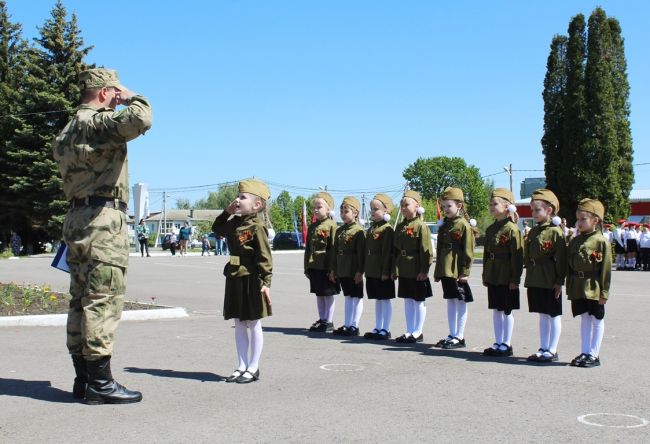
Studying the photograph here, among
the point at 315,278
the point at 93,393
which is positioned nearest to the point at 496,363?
the point at 315,278

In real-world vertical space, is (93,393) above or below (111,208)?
below

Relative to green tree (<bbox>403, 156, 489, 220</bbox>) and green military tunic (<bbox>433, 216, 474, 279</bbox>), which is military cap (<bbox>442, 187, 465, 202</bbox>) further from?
green tree (<bbox>403, 156, 489, 220</bbox>)

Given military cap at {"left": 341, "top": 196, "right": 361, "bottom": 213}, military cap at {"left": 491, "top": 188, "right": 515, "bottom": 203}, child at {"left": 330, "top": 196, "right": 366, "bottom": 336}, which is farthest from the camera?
military cap at {"left": 341, "top": 196, "right": 361, "bottom": 213}

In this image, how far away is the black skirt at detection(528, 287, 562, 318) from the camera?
8031 millimetres

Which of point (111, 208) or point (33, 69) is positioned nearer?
point (111, 208)

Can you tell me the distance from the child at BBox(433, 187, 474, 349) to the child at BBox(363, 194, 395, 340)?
2.77ft

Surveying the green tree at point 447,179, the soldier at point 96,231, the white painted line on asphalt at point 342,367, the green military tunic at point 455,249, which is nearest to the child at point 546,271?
the green military tunic at point 455,249

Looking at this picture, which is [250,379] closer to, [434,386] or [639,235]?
[434,386]

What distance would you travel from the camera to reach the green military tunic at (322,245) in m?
10.6

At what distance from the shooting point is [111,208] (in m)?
5.88

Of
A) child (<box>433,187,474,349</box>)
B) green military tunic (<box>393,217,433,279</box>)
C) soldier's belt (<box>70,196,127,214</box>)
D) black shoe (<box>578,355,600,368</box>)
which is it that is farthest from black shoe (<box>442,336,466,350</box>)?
soldier's belt (<box>70,196,127,214</box>)

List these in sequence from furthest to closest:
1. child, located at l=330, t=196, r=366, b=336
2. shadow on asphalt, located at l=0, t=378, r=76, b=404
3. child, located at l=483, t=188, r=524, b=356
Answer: child, located at l=330, t=196, r=366, b=336
child, located at l=483, t=188, r=524, b=356
shadow on asphalt, located at l=0, t=378, r=76, b=404

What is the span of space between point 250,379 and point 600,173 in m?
30.6

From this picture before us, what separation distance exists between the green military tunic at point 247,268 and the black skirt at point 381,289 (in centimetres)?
321
